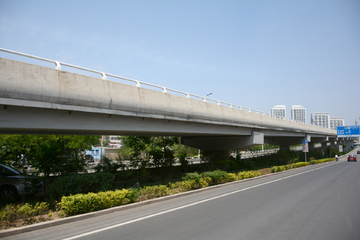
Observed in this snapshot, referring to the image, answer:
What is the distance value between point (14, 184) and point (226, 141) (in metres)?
18.6

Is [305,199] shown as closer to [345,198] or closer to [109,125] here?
[345,198]

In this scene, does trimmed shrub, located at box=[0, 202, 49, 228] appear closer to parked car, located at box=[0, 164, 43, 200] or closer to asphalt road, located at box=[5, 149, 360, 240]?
asphalt road, located at box=[5, 149, 360, 240]

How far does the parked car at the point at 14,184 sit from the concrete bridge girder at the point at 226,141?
16.1m

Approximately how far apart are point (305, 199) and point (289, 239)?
5618 mm

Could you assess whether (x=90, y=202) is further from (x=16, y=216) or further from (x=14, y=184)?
(x=14, y=184)

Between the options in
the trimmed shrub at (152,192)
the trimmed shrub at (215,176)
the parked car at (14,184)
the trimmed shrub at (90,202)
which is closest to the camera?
the trimmed shrub at (90,202)

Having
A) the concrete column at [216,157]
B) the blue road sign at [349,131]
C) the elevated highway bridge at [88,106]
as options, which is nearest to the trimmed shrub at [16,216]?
the elevated highway bridge at [88,106]

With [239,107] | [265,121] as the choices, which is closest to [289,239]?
[239,107]

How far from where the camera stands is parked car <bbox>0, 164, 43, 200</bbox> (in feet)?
35.9

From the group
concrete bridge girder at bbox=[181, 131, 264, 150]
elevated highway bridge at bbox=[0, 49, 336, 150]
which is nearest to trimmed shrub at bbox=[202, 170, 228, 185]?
elevated highway bridge at bbox=[0, 49, 336, 150]

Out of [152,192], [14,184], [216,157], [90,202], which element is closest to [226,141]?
[216,157]

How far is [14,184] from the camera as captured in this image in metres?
11.2

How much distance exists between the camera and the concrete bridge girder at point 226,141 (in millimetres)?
23334

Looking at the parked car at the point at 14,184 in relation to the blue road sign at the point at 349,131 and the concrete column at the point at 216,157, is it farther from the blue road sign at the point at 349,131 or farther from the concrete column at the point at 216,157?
the blue road sign at the point at 349,131
